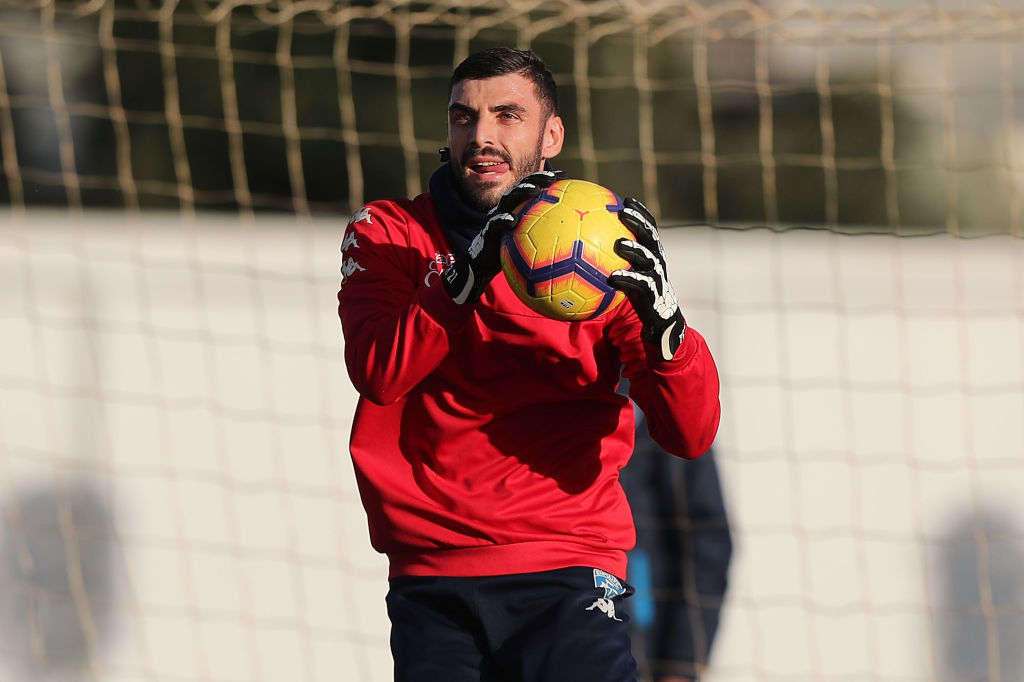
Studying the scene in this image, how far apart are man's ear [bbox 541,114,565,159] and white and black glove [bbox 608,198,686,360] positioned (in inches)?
23.6

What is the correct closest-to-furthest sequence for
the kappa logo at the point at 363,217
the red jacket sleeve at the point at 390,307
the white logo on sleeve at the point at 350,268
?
the red jacket sleeve at the point at 390,307 < the white logo on sleeve at the point at 350,268 < the kappa logo at the point at 363,217

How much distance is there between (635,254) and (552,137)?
0.80 m

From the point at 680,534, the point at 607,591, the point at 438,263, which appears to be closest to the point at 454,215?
the point at 438,263

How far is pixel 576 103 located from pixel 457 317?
538 inches

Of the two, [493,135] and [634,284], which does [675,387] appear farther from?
[493,135]

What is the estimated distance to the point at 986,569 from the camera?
5.90 meters

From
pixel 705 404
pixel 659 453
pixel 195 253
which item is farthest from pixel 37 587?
pixel 705 404

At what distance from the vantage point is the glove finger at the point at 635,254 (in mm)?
2758

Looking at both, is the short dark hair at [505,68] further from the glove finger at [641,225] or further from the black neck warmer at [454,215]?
the glove finger at [641,225]

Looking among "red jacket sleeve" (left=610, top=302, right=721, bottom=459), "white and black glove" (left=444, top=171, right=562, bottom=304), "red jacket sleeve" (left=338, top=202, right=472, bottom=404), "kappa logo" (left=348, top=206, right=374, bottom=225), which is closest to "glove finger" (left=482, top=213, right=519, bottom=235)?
"white and black glove" (left=444, top=171, right=562, bottom=304)

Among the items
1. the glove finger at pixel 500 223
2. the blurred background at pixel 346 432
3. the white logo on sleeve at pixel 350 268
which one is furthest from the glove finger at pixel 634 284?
the blurred background at pixel 346 432

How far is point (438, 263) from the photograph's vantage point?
3244 mm

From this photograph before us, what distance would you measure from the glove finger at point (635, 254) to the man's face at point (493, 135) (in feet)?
1.75

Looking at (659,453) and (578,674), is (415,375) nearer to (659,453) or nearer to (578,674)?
(578,674)
